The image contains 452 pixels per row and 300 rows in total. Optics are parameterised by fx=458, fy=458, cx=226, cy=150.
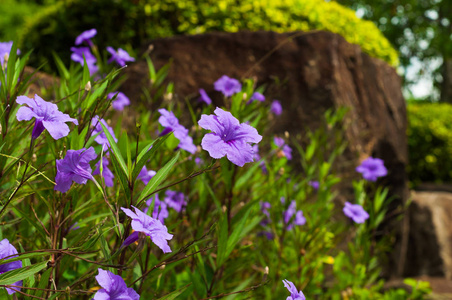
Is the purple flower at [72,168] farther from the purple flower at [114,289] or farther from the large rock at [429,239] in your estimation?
the large rock at [429,239]

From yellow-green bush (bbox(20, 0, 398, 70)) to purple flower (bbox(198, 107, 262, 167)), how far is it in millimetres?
4030

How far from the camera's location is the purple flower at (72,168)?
1.01 meters

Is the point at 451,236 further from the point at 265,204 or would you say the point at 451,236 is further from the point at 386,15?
the point at 386,15

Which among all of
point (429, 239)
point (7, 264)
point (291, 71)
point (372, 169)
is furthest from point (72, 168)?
point (429, 239)

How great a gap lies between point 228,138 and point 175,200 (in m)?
1.01

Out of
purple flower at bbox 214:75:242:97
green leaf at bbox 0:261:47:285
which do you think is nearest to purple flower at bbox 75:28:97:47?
purple flower at bbox 214:75:242:97

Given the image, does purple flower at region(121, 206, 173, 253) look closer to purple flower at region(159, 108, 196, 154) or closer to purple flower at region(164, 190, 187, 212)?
purple flower at region(159, 108, 196, 154)

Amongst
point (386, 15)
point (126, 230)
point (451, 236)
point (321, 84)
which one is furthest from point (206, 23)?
point (386, 15)

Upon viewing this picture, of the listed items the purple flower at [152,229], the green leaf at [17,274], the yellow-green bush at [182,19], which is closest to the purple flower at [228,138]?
the purple flower at [152,229]

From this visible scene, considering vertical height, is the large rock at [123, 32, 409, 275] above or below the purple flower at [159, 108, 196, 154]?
below

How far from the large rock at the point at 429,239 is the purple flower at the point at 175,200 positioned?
427 cm

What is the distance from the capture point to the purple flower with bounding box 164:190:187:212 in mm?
1962

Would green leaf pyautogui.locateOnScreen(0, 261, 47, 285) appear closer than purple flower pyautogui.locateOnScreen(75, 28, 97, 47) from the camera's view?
Yes

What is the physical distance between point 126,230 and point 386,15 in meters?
16.7
